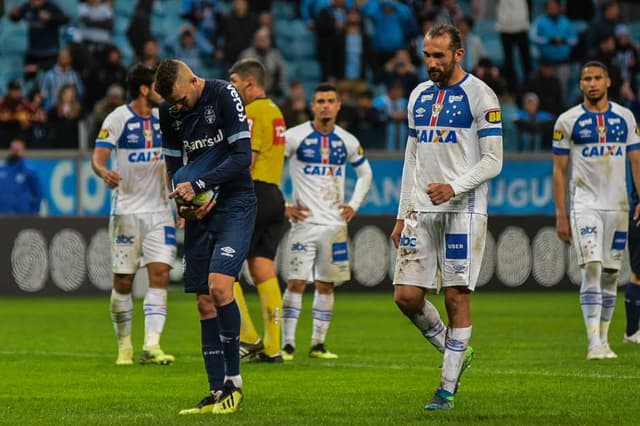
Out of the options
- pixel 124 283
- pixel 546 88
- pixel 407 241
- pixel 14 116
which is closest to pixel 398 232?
pixel 407 241

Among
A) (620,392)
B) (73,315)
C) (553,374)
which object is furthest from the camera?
(73,315)

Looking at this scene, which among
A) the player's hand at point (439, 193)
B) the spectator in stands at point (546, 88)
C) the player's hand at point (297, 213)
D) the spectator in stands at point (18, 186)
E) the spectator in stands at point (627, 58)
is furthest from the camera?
the spectator in stands at point (627, 58)

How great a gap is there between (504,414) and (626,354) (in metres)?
4.45

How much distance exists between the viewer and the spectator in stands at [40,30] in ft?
81.7

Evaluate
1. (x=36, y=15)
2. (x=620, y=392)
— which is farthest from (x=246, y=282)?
(x=620, y=392)

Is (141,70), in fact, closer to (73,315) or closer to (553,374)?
(553,374)

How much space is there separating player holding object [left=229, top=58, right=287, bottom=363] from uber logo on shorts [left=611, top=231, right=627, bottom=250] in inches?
119

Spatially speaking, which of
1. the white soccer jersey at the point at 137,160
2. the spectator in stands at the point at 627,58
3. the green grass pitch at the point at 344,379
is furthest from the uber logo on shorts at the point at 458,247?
the spectator in stands at the point at 627,58

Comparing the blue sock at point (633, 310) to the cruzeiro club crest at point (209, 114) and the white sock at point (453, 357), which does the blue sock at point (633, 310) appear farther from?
the cruzeiro club crest at point (209, 114)

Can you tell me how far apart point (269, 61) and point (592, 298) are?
13.6m

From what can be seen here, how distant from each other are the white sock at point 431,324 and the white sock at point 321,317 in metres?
3.38

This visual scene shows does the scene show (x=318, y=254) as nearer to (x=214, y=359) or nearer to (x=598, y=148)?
(x=598, y=148)

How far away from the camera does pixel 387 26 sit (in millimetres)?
27406

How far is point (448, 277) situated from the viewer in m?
9.21
